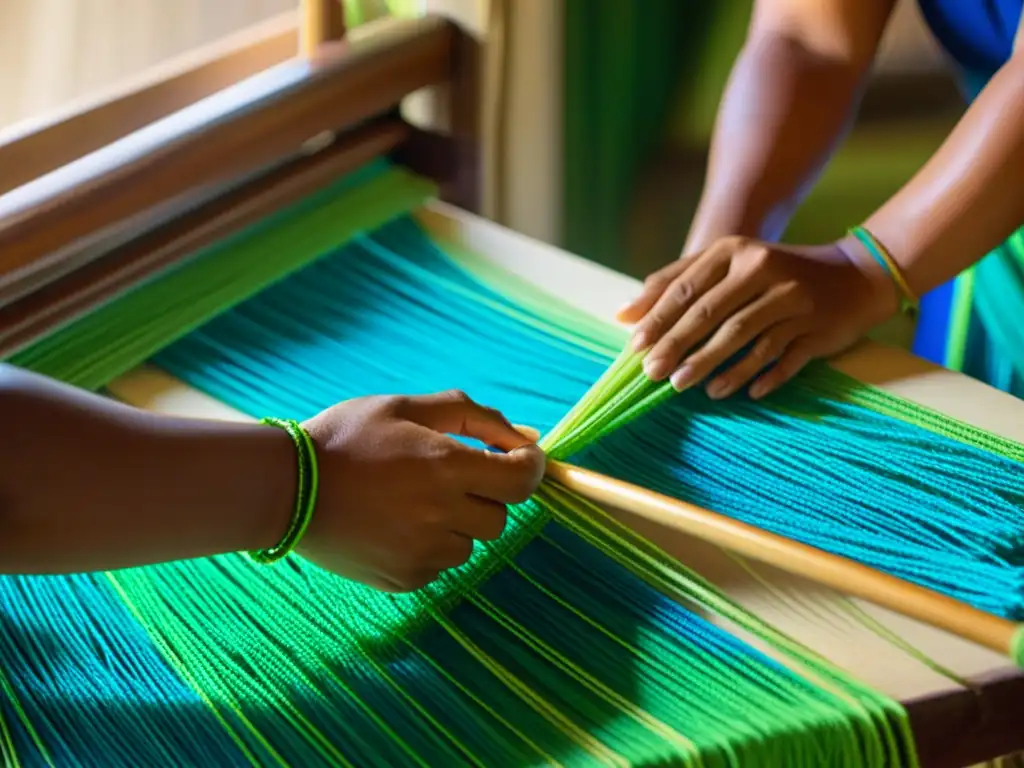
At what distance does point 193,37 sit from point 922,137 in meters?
0.98

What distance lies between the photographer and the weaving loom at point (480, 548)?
552mm

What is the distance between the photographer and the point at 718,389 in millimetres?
778

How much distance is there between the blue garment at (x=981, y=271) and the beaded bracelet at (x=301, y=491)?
640 mm

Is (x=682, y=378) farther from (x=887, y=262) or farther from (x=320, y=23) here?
(x=320, y=23)

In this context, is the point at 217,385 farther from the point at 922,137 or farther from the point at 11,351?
the point at 922,137

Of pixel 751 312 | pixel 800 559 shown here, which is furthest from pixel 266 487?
pixel 751 312

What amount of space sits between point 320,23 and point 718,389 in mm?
537

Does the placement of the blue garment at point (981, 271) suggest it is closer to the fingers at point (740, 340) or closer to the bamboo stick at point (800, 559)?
the fingers at point (740, 340)

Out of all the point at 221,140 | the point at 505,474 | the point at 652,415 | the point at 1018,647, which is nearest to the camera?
the point at 1018,647

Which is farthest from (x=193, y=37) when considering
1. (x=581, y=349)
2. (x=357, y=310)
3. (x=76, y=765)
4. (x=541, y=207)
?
(x=76, y=765)

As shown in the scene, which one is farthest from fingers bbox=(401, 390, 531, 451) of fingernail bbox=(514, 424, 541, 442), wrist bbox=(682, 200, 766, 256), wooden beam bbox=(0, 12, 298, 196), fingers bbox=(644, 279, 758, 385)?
wooden beam bbox=(0, 12, 298, 196)

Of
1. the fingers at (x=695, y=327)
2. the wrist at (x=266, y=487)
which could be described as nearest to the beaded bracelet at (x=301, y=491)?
the wrist at (x=266, y=487)

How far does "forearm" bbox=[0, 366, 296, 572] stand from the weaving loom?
8 centimetres

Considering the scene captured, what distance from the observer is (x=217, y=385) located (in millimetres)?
832
